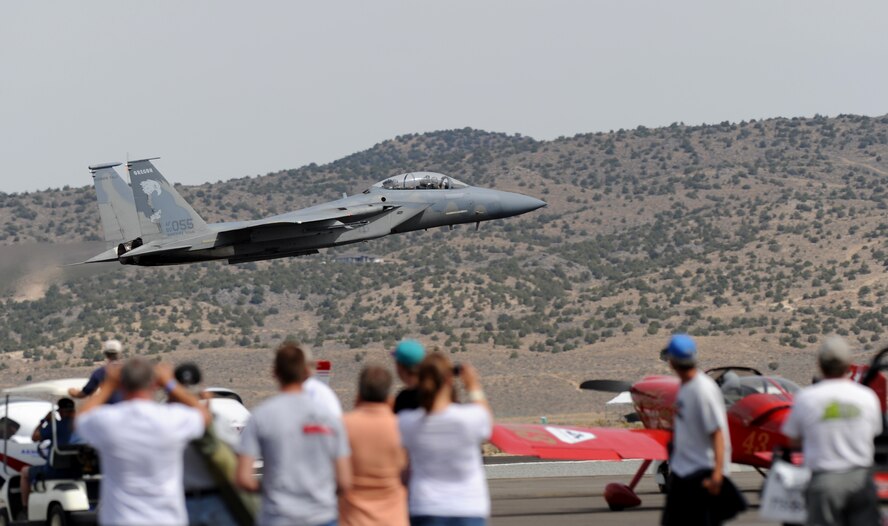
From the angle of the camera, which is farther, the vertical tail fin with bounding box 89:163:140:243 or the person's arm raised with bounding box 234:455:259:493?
the vertical tail fin with bounding box 89:163:140:243

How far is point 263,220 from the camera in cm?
3934

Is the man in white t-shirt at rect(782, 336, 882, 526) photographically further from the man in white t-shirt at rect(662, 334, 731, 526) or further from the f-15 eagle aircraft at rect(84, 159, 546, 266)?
the f-15 eagle aircraft at rect(84, 159, 546, 266)

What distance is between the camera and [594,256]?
9688 cm

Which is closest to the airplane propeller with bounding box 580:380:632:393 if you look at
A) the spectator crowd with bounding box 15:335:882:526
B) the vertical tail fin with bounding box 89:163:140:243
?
the spectator crowd with bounding box 15:335:882:526

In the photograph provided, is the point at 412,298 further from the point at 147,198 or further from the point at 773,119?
the point at 773,119

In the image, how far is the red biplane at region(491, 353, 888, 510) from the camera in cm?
1720

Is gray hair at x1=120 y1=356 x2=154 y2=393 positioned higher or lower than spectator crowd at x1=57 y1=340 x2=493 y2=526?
higher

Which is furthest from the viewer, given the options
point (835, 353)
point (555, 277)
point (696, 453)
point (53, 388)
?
point (555, 277)

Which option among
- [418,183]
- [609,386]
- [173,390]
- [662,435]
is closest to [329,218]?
[418,183]

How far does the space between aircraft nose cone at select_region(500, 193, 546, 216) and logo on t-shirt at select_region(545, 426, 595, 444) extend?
2227cm

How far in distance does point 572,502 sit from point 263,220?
20.9 m

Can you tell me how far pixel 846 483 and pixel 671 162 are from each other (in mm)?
115512

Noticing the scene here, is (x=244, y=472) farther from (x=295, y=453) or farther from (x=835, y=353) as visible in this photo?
(x=835, y=353)

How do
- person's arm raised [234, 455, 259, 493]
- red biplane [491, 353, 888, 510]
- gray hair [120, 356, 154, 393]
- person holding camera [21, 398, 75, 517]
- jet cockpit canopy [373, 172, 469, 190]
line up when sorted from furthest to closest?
jet cockpit canopy [373, 172, 469, 190], red biplane [491, 353, 888, 510], person holding camera [21, 398, 75, 517], person's arm raised [234, 455, 259, 493], gray hair [120, 356, 154, 393]
